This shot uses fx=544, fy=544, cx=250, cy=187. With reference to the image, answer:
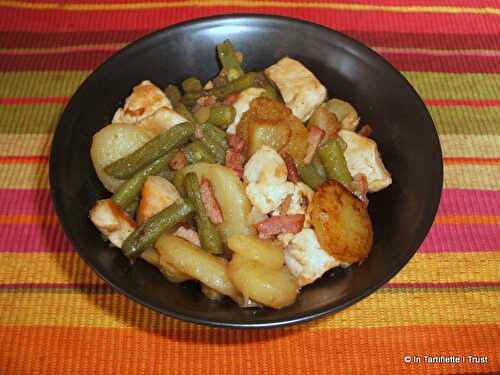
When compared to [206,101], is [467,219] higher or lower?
lower

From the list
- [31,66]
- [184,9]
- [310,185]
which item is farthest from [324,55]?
[31,66]

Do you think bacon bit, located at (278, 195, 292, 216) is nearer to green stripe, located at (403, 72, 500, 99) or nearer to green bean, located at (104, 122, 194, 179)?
green bean, located at (104, 122, 194, 179)

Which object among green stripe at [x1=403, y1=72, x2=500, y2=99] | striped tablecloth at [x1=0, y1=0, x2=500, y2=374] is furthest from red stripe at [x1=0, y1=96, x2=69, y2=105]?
green stripe at [x1=403, y1=72, x2=500, y2=99]

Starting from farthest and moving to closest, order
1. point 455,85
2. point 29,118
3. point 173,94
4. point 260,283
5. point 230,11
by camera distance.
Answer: point 230,11, point 455,85, point 29,118, point 173,94, point 260,283

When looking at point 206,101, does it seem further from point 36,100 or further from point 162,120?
point 36,100

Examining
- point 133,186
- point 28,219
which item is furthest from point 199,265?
point 28,219

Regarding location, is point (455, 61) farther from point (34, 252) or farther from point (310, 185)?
point (34, 252)
